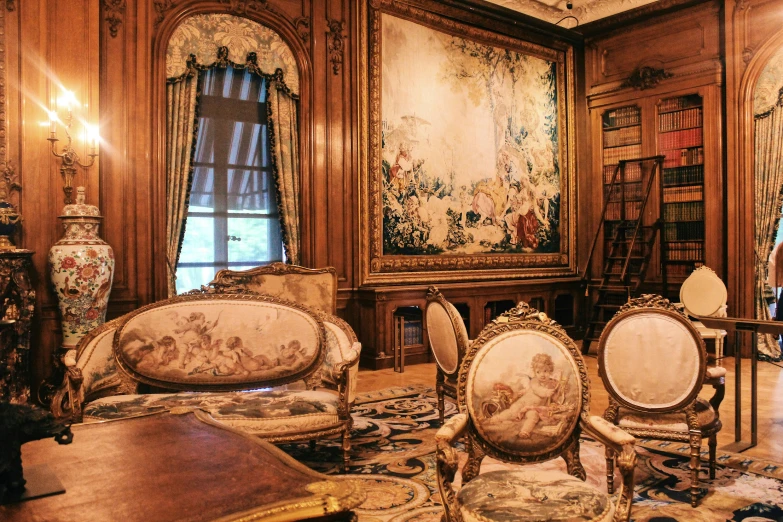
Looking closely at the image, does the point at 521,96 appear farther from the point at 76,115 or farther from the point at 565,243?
the point at 76,115

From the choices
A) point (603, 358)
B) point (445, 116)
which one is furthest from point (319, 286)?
point (603, 358)

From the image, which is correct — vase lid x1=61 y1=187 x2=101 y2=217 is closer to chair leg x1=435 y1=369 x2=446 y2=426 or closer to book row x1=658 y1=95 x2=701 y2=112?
chair leg x1=435 y1=369 x2=446 y2=426

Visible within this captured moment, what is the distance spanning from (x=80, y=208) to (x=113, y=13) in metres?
1.70

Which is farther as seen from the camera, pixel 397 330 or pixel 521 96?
pixel 521 96

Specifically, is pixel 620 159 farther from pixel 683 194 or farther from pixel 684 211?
pixel 684 211

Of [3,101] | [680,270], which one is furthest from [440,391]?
[680,270]

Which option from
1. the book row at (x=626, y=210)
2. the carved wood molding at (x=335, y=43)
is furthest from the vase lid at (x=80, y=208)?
the book row at (x=626, y=210)

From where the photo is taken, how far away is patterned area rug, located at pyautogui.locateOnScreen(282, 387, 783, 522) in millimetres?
2807

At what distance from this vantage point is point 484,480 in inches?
85.3

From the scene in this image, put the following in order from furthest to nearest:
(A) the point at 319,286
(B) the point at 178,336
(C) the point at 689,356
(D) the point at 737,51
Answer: (D) the point at 737,51 < (A) the point at 319,286 < (B) the point at 178,336 < (C) the point at 689,356

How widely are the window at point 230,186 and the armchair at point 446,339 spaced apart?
2.55 metres

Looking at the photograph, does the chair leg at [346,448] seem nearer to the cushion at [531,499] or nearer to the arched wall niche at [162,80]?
the cushion at [531,499]

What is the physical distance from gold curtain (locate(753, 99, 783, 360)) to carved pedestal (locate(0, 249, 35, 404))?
691cm

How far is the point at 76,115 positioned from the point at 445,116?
3880 mm
